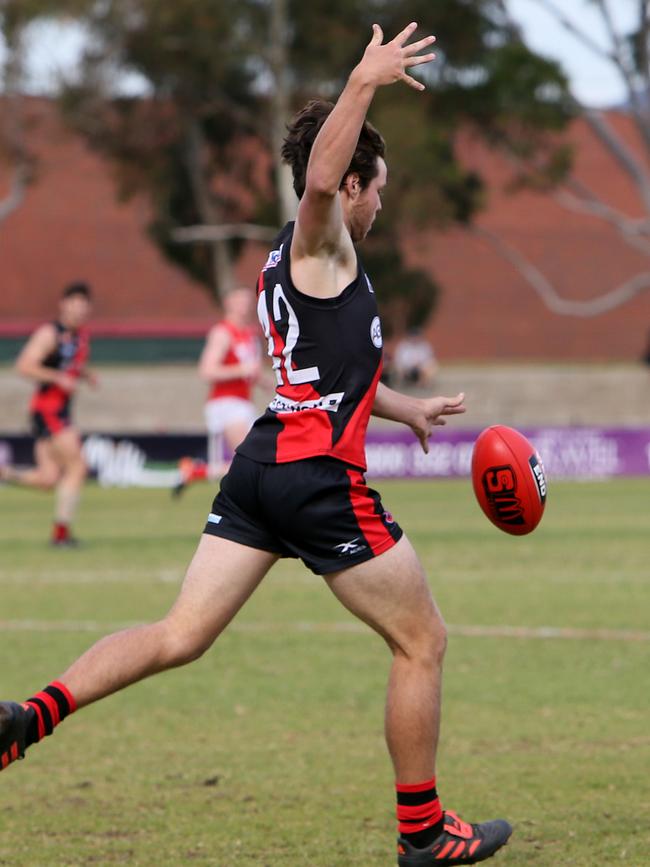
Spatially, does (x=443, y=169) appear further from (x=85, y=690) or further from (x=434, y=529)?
(x=85, y=690)

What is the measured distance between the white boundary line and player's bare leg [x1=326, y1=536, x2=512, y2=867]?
14.6 ft

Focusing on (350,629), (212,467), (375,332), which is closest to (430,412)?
(375,332)

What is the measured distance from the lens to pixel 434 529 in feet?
53.5

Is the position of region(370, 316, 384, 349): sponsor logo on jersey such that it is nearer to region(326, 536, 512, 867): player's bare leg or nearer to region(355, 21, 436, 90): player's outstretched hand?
region(326, 536, 512, 867): player's bare leg

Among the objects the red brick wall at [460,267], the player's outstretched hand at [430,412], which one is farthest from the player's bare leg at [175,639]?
the red brick wall at [460,267]

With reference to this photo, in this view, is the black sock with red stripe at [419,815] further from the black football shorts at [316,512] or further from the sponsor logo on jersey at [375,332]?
the sponsor logo on jersey at [375,332]

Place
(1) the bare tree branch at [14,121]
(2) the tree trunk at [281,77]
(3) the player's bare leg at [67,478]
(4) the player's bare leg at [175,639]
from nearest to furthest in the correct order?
(4) the player's bare leg at [175,639] → (3) the player's bare leg at [67,478] → (2) the tree trunk at [281,77] → (1) the bare tree branch at [14,121]

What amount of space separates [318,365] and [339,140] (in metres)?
0.74

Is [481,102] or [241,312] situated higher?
[481,102]

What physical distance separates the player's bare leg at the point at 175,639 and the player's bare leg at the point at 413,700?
0.32 metres

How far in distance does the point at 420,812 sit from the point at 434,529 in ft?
37.8

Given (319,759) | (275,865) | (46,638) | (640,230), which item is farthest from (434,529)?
(640,230)

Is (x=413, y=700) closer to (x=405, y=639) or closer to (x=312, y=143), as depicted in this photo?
(x=405, y=639)

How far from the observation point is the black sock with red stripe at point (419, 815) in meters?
4.82
